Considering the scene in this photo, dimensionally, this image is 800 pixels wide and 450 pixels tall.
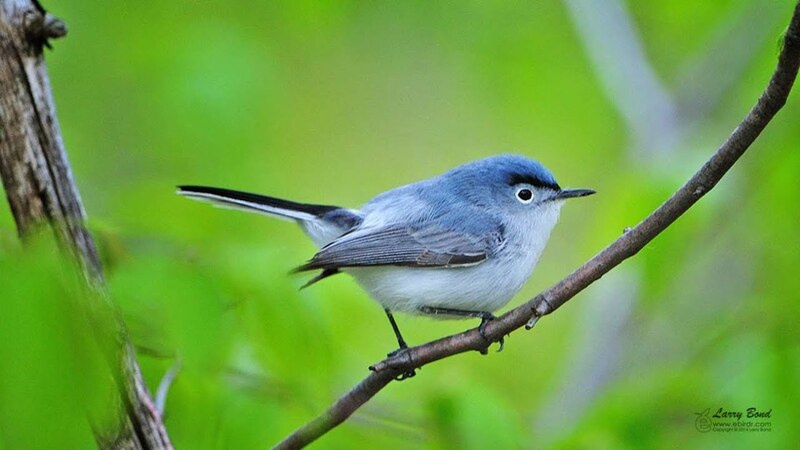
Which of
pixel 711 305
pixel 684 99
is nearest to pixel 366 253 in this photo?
pixel 711 305

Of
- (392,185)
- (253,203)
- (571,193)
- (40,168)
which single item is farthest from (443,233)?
(392,185)

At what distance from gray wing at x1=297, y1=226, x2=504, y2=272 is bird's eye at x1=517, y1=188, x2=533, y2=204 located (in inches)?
9.2

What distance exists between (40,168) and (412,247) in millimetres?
1281

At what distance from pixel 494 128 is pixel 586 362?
201 cm

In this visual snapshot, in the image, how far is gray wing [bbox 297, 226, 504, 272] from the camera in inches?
104

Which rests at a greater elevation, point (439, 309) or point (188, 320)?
point (188, 320)

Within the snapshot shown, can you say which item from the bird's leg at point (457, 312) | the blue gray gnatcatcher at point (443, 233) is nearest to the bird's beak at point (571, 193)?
the blue gray gnatcatcher at point (443, 233)

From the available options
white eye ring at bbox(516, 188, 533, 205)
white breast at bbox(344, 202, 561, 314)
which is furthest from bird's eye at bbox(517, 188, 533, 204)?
white breast at bbox(344, 202, 561, 314)

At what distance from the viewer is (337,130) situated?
19.5ft

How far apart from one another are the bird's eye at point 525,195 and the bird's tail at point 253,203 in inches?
26.7

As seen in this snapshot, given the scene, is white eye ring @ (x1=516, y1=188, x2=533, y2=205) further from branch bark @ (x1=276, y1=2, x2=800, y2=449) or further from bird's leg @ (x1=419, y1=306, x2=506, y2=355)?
branch bark @ (x1=276, y1=2, x2=800, y2=449)

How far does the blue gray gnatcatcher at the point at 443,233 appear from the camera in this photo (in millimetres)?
2646

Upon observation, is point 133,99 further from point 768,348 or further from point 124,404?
point 768,348

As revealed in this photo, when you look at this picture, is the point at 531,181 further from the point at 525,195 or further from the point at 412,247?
the point at 412,247
